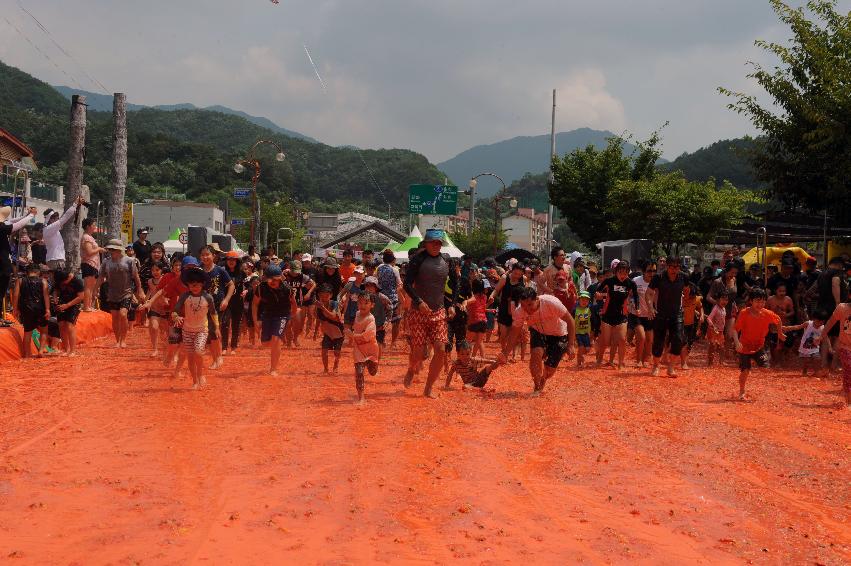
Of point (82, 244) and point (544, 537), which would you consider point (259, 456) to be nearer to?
point (544, 537)

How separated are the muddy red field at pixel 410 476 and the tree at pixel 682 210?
52.8 feet

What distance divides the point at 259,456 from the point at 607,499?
303 centimetres

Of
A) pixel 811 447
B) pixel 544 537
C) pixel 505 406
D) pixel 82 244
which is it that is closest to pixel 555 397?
pixel 505 406

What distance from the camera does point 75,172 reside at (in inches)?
814

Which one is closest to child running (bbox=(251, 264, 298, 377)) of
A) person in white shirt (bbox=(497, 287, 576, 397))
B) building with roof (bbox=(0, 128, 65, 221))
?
person in white shirt (bbox=(497, 287, 576, 397))

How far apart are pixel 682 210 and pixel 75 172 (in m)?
→ 17.8

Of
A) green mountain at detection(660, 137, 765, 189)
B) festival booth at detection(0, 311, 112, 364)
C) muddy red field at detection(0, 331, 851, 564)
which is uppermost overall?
green mountain at detection(660, 137, 765, 189)

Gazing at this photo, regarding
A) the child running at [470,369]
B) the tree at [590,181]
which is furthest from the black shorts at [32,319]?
the tree at [590,181]

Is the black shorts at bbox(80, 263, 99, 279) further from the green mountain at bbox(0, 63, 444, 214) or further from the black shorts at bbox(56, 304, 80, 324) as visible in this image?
the green mountain at bbox(0, 63, 444, 214)

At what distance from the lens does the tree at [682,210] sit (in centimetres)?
2706

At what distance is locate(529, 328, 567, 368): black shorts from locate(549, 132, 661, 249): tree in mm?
31984

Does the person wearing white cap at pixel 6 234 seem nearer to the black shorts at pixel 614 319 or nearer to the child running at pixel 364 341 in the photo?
the child running at pixel 364 341

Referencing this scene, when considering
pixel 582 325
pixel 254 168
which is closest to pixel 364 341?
pixel 582 325

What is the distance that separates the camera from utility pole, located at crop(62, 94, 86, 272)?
67.3ft
